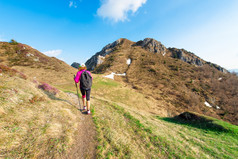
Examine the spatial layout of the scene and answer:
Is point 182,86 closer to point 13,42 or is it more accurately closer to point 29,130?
point 29,130

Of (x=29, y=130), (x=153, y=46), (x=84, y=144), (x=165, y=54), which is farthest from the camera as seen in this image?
(x=153, y=46)

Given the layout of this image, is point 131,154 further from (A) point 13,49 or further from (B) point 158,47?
(B) point 158,47

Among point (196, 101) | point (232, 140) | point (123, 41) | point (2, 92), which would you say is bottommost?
point (196, 101)

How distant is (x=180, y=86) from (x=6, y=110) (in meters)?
54.2

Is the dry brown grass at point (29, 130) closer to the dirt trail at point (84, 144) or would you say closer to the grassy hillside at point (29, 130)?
the grassy hillside at point (29, 130)

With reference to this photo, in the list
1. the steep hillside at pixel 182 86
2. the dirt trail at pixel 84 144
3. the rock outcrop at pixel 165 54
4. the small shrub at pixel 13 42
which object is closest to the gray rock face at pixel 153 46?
the rock outcrop at pixel 165 54

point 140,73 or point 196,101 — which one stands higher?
point 140,73

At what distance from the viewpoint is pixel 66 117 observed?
6.16m

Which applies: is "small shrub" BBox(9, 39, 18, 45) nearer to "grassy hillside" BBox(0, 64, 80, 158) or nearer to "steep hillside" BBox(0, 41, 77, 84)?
"steep hillside" BBox(0, 41, 77, 84)

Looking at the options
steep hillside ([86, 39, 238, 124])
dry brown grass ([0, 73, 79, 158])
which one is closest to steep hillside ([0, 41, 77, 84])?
steep hillside ([86, 39, 238, 124])

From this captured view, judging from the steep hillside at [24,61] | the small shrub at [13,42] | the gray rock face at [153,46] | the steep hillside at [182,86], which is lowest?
the steep hillside at [182,86]

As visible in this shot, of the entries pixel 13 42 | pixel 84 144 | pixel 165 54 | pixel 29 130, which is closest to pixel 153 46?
pixel 165 54

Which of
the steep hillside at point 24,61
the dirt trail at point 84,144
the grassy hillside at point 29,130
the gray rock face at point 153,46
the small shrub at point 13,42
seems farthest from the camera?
the gray rock face at point 153,46

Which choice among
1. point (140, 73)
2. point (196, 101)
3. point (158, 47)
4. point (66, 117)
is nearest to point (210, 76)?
point (196, 101)
